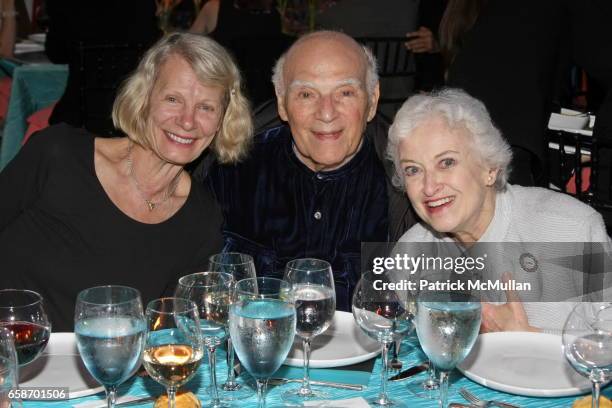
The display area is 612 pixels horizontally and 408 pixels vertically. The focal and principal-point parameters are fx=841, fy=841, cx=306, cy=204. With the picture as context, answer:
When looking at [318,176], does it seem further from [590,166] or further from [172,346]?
[172,346]

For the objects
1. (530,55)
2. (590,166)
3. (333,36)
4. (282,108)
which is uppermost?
(333,36)

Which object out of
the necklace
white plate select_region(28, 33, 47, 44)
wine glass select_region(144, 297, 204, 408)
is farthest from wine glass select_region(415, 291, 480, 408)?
white plate select_region(28, 33, 47, 44)

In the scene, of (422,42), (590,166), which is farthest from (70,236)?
(422,42)

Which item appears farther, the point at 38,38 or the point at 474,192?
the point at 38,38

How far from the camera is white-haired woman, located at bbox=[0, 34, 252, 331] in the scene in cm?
230

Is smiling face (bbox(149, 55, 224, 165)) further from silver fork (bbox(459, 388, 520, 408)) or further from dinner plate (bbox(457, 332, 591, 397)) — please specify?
silver fork (bbox(459, 388, 520, 408))

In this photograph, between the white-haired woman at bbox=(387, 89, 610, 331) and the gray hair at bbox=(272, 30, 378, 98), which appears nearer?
the white-haired woman at bbox=(387, 89, 610, 331)

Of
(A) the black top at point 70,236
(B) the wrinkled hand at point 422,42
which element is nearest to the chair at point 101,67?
(B) the wrinkled hand at point 422,42

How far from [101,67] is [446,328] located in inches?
134

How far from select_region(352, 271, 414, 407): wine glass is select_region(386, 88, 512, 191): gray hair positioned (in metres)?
0.67

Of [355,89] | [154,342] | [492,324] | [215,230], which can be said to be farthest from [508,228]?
[154,342]

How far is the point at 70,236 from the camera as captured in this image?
2.32 m

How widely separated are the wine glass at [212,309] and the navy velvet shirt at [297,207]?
3.35 ft

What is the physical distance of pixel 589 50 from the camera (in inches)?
128
